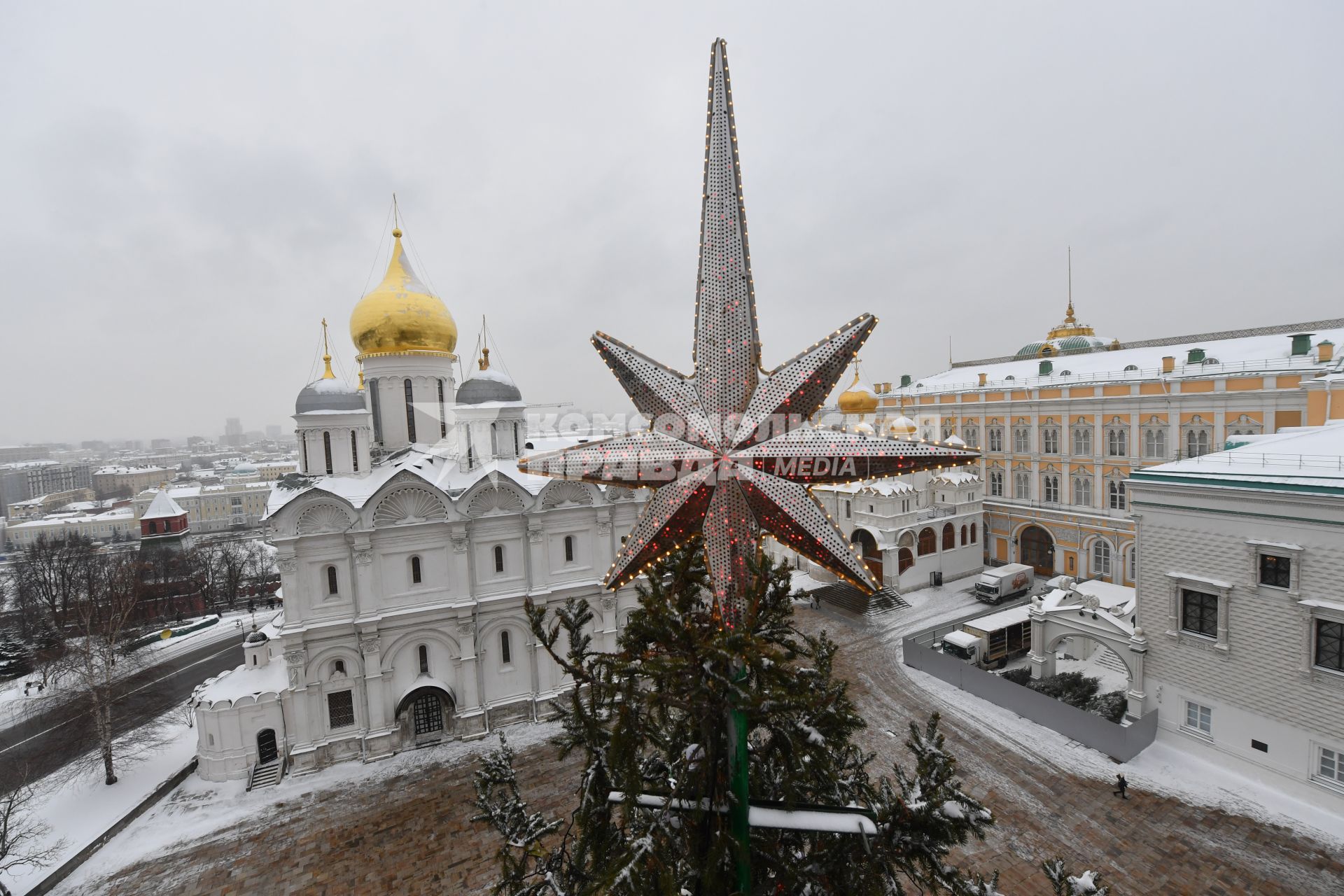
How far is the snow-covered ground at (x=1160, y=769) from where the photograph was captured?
13414 millimetres

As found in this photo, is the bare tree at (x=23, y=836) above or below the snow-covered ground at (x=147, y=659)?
above

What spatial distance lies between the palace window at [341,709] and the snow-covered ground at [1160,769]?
2012cm

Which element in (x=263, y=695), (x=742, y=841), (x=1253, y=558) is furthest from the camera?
(x=263, y=695)

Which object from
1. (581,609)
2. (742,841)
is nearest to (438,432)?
(581,609)

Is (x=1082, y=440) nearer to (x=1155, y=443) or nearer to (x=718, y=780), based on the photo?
(x=1155, y=443)

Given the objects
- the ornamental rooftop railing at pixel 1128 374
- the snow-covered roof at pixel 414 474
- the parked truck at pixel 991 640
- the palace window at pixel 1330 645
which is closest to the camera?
the palace window at pixel 1330 645

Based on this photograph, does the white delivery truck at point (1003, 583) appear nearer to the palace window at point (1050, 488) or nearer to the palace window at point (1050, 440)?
the palace window at point (1050, 488)

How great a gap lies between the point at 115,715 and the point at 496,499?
17583 mm

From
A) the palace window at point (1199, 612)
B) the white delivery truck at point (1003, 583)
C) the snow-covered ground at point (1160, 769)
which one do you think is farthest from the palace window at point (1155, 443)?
the palace window at point (1199, 612)

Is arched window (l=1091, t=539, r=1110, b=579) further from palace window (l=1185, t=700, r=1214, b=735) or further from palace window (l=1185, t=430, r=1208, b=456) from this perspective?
palace window (l=1185, t=700, r=1214, b=735)

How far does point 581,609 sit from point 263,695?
17985 millimetres

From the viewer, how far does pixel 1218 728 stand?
15320mm

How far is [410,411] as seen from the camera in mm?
24266

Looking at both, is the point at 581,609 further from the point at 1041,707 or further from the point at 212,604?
the point at 212,604
